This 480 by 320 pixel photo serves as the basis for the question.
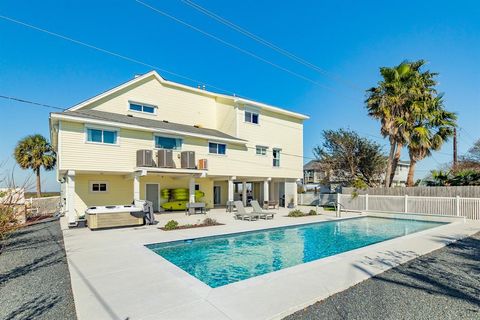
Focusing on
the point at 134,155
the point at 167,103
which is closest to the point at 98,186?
the point at 134,155

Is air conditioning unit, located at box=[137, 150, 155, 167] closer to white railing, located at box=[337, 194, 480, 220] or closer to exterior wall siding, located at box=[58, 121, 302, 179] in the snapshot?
exterior wall siding, located at box=[58, 121, 302, 179]

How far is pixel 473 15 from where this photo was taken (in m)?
14.2

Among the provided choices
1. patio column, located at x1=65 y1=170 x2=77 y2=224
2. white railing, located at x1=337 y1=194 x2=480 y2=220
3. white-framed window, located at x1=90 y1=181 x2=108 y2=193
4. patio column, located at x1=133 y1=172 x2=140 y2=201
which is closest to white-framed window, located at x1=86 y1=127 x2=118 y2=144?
patio column, located at x1=65 y1=170 x2=77 y2=224

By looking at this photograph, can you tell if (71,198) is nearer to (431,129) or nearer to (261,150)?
(261,150)

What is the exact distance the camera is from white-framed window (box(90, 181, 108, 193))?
1767 centimetres

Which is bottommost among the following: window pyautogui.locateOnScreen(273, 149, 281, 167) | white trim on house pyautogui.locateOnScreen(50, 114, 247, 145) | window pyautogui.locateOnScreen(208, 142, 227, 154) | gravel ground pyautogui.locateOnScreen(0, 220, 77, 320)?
gravel ground pyautogui.locateOnScreen(0, 220, 77, 320)

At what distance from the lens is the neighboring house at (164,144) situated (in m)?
15.3

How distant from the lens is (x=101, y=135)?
51.6 ft

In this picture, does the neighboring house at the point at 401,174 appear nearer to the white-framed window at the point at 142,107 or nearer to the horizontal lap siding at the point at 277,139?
the horizontal lap siding at the point at 277,139

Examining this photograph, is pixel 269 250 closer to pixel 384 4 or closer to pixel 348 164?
pixel 384 4

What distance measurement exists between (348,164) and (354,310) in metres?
26.7

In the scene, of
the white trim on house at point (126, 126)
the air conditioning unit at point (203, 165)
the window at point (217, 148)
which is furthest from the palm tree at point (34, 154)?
the window at point (217, 148)

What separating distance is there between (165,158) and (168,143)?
5.94 feet

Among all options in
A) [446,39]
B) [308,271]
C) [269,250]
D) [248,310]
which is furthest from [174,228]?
[446,39]
